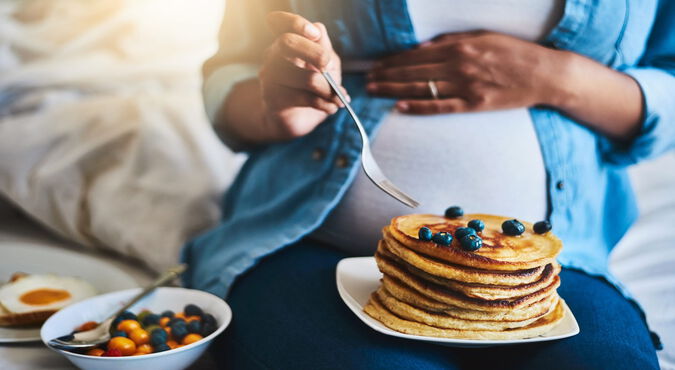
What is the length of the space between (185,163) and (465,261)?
79cm

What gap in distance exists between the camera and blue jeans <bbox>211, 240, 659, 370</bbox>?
60 cm

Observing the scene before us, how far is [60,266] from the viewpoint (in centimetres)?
99

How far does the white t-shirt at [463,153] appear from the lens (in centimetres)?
72

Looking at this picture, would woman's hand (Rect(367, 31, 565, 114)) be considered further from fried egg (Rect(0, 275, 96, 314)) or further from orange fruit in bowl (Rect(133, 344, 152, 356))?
fried egg (Rect(0, 275, 96, 314))

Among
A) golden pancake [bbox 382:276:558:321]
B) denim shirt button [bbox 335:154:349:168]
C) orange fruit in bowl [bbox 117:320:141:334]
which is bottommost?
orange fruit in bowl [bbox 117:320:141:334]

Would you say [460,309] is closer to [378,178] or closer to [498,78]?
[378,178]

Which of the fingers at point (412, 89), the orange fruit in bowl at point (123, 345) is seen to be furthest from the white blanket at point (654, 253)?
the orange fruit in bowl at point (123, 345)

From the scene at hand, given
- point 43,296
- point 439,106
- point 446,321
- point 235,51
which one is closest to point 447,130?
point 439,106

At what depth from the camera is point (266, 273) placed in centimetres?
78

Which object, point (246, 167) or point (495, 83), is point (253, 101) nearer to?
→ point (246, 167)

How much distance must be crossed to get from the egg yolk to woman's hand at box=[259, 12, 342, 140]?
0.39 meters

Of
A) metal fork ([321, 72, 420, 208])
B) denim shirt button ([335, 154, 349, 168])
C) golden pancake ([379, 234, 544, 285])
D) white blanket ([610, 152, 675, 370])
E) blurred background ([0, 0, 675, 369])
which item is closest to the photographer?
golden pancake ([379, 234, 544, 285])

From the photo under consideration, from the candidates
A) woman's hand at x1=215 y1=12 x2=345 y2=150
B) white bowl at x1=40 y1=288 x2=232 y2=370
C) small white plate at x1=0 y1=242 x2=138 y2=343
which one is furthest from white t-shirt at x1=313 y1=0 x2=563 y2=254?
small white plate at x1=0 y1=242 x2=138 y2=343

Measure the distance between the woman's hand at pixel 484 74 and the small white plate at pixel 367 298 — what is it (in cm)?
20
